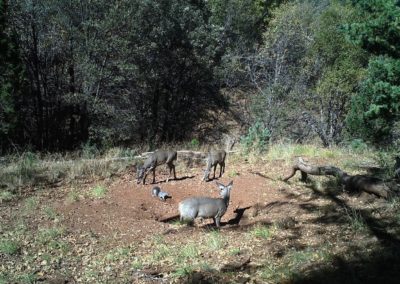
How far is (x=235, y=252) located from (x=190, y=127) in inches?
670

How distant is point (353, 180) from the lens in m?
9.36

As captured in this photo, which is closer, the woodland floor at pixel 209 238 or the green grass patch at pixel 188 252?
the woodland floor at pixel 209 238

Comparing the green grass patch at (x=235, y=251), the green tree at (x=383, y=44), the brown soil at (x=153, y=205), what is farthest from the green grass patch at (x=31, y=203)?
the green tree at (x=383, y=44)

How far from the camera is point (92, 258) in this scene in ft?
23.9

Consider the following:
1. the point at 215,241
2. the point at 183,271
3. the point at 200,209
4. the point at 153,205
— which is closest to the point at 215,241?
the point at 215,241

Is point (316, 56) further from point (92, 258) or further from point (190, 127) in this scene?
point (92, 258)

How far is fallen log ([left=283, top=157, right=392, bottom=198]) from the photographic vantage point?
8781 mm

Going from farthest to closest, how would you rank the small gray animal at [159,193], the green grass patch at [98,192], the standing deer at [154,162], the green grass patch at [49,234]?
the standing deer at [154,162]
the small gray animal at [159,193]
the green grass patch at [98,192]
the green grass patch at [49,234]

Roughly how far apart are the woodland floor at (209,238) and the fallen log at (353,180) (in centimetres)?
17

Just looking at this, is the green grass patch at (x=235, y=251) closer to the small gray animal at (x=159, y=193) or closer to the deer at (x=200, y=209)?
the deer at (x=200, y=209)

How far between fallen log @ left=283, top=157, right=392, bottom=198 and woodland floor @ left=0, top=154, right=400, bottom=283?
17 centimetres

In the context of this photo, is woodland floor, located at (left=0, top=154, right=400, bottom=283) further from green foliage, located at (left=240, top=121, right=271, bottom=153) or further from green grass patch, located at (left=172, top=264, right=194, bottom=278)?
green foliage, located at (left=240, top=121, right=271, bottom=153)

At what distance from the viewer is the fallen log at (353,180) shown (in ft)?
28.8

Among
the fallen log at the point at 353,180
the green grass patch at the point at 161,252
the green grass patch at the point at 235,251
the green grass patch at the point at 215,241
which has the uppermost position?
the fallen log at the point at 353,180
